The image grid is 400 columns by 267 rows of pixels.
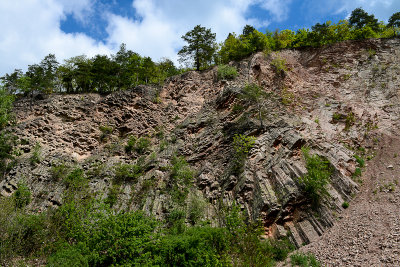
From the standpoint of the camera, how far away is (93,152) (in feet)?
83.1

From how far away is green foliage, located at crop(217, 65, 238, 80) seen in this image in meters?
29.3

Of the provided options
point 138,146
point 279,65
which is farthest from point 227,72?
point 138,146

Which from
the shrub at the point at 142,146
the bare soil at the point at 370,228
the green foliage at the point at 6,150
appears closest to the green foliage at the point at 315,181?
the bare soil at the point at 370,228

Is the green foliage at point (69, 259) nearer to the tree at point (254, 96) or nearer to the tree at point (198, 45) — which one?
the tree at point (254, 96)

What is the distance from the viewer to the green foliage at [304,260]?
482 inches

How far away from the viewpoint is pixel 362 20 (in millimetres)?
34688

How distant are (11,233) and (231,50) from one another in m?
31.4

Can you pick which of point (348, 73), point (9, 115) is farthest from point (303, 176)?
point (9, 115)

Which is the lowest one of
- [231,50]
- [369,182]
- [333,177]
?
[369,182]

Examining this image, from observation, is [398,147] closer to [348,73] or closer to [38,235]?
[348,73]

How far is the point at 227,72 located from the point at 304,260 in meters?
22.5

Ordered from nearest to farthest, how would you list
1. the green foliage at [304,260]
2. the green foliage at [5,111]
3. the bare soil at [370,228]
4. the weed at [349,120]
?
the bare soil at [370,228]
the green foliage at [304,260]
the weed at [349,120]
the green foliage at [5,111]

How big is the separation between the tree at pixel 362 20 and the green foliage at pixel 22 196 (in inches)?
1814

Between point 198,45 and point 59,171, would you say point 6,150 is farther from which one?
point 198,45
